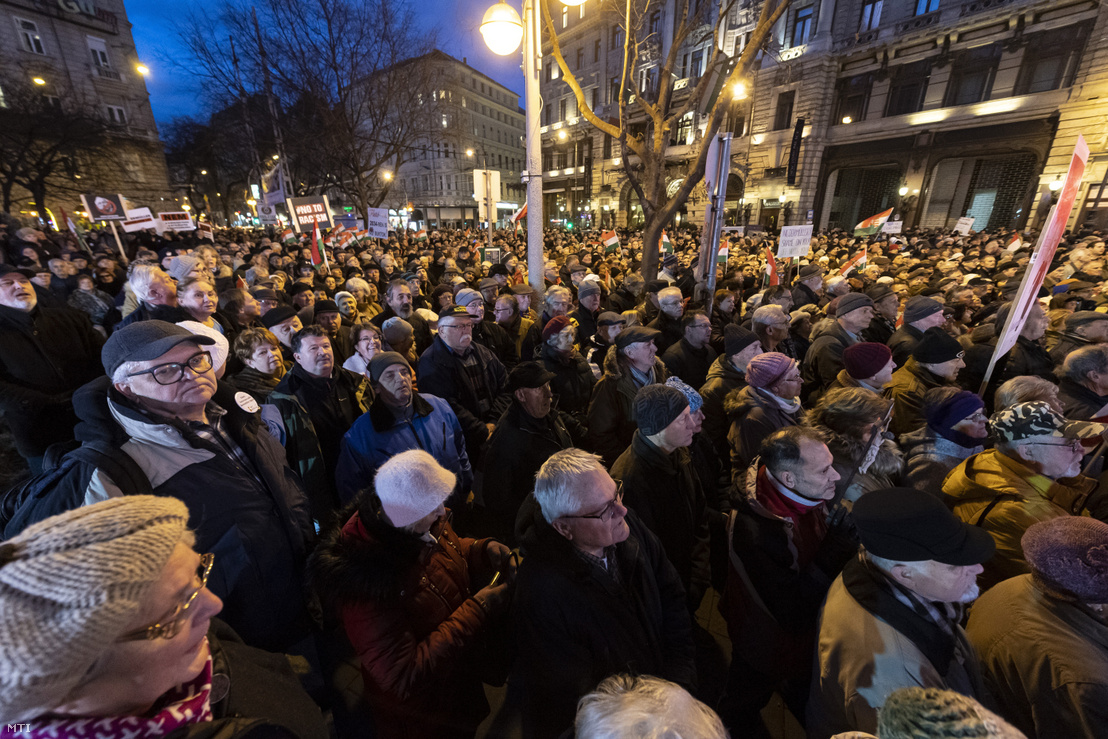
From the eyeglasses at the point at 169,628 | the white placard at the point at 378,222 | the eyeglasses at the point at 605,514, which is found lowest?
the eyeglasses at the point at 605,514

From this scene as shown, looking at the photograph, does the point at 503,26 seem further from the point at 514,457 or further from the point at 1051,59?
the point at 1051,59

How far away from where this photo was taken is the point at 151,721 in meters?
0.86

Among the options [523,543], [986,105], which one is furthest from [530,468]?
[986,105]

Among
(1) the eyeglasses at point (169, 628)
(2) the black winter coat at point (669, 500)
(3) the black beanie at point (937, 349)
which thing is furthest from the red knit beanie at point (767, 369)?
(1) the eyeglasses at point (169, 628)

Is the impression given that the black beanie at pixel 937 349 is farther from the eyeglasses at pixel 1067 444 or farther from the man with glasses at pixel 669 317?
the man with glasses at pixel 669 317

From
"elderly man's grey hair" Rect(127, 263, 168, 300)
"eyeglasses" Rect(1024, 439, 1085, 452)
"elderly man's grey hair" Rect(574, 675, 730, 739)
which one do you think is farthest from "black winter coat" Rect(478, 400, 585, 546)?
"elderly man's grey hair" Rect(127, 263, 168, 300)

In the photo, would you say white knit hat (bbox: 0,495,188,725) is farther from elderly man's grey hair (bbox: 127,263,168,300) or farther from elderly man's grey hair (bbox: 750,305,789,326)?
elderly man's grey hair (bbox: 750,305,789,326)

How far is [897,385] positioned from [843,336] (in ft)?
3.21

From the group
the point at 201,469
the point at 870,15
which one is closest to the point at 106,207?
the point at 201,469

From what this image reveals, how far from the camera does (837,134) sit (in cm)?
2719

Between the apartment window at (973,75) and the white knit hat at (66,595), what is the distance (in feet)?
114

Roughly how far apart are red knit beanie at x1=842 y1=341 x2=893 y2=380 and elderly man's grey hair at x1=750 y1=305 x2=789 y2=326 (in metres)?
1.03

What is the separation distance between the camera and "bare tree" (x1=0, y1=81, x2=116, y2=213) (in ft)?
58.1

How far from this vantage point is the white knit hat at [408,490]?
1.78 meters
